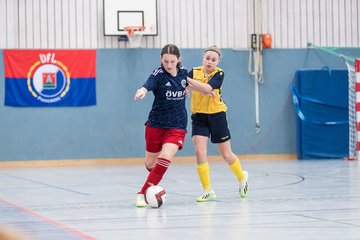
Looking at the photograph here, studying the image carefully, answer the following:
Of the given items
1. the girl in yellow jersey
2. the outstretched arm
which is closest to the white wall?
the girl in yellow jersey

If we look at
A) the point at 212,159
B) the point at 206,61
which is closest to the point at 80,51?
the point at 212,159

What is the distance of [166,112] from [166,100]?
5.4 inches

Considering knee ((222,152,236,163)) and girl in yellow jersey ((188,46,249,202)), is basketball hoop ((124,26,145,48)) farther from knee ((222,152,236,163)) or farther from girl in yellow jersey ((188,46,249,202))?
knee ((222,152,236,163))

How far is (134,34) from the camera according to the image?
63.5ft

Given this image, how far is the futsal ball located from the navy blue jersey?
783mm

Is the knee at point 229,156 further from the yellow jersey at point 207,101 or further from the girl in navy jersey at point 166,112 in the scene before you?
the girl in navy jersey at point 166,112

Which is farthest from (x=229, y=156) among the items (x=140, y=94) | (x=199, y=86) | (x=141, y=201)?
(x=140, y=94)

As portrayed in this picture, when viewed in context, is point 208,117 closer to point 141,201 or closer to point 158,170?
point 158,170

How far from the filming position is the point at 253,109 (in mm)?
20812

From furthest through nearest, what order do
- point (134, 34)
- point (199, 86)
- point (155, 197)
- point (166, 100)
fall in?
point (134, 34) → point (199, 86) → point (166, 100) → point (155, 197)

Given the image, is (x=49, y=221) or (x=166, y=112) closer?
(x=49, y=221)

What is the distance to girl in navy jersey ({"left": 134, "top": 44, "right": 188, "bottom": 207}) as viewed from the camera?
8.18 m

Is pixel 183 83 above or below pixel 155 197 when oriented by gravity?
above

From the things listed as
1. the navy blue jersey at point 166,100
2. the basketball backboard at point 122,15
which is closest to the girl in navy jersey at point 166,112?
the navy blue jersey at point 166,100
